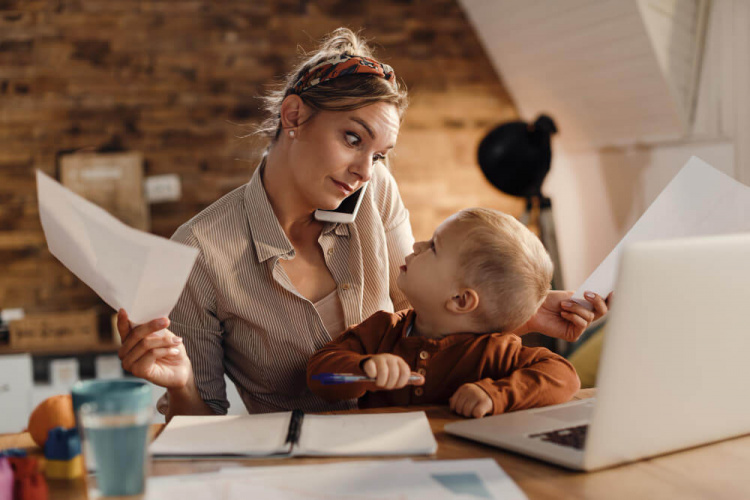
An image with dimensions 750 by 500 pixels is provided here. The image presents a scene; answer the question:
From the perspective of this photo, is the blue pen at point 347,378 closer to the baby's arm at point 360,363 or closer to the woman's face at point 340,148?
the baby's arm at point 360,363

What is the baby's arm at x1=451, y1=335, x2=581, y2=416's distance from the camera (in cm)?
98

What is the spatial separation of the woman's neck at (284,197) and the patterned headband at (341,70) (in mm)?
165

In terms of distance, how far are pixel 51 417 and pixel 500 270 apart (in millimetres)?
685

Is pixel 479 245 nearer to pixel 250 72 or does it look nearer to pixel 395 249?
pixel 395 249

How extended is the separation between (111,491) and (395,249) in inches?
39.7

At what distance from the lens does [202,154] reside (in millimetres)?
3592

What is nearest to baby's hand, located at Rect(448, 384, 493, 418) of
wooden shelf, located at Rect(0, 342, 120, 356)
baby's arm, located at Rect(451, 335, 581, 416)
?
baby's arm, located at Rect(451, 335, 581, 416)

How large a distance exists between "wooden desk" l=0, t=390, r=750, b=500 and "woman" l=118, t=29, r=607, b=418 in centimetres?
43

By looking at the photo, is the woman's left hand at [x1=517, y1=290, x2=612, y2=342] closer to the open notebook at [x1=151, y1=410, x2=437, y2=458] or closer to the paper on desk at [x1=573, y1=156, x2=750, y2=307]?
the paper on desk at [x1=573, y1=156, x2=750, y2=307]

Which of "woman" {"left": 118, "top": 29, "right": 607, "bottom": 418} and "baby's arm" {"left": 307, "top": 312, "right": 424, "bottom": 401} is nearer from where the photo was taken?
"baby's arm" {"left": 307, "top": 312, "right": 424, "bottom": 401}

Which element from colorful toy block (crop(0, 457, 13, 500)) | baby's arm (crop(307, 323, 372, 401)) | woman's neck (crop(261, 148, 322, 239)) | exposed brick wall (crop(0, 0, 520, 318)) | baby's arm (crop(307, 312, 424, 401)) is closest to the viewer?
colorful toy block (crop(0, 457, 13, 500))

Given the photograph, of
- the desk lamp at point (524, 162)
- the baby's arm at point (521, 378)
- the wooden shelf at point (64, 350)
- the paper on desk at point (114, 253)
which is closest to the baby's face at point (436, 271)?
the baby's arm at point (521, 378)

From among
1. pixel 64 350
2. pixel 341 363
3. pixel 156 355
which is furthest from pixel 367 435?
pixel 64 350

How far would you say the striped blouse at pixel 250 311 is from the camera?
1.29m
